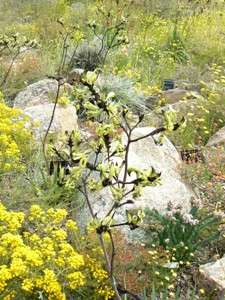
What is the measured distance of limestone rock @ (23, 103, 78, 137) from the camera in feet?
16.0

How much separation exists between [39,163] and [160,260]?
5.22 feet

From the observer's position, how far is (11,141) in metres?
3.96

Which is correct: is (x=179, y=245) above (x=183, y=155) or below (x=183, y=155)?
above

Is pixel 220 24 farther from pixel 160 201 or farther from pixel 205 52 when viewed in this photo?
pixel 160 201

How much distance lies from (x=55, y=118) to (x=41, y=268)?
2648 mm

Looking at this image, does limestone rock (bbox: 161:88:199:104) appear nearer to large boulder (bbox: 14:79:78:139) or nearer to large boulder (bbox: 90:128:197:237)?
large boulder (bbox: 14:79:78:139)

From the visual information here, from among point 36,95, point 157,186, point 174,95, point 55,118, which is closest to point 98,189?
point 157,186

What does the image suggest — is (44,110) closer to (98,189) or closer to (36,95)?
(36,95)

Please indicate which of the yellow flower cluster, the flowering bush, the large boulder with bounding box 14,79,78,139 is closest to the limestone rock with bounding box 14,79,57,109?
the large boulder with bounding box 14,79,78,139

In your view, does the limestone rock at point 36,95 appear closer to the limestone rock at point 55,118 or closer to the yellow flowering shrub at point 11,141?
the limestone rock at point 55,118

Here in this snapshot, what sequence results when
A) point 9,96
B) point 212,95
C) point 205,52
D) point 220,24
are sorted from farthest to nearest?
point 220,24 → point 205,52 → point 9,96 → point 212,95

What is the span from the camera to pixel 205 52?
8.14m

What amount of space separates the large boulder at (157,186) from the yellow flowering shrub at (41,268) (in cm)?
69

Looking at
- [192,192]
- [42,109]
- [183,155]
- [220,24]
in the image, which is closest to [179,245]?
[192,192]
